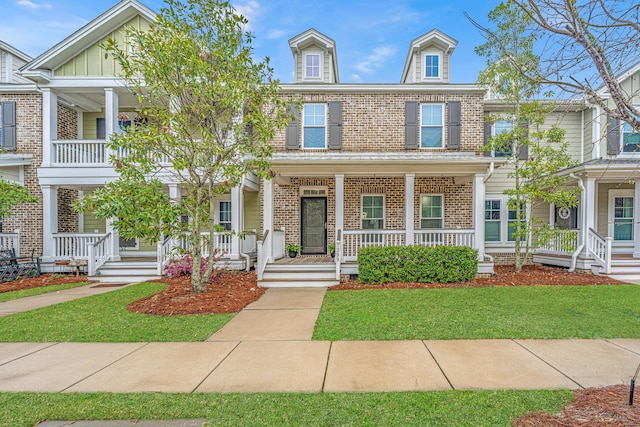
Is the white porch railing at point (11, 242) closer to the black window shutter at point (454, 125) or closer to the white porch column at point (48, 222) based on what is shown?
the white porch column at point (48, 222)

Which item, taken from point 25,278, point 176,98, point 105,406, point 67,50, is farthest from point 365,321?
point 67,50

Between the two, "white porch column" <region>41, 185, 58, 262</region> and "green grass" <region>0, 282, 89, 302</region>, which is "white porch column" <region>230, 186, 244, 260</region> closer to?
"green grass" <region>0, 282, 89, 302</region>

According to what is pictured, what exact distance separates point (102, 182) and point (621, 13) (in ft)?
39.4

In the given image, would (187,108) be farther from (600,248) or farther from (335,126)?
(600,248)

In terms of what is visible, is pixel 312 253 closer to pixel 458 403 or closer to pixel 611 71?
pixel 458 403

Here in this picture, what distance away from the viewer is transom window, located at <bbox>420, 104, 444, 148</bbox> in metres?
11.1

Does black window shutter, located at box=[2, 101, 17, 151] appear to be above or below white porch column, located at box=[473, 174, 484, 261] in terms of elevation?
above

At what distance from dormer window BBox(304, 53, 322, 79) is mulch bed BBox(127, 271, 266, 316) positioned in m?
7.71

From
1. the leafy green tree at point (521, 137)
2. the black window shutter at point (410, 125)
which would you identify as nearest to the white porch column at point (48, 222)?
the black window shutter at point (410, 125)

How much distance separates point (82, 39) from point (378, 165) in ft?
33.2

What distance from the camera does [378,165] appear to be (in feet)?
29.7

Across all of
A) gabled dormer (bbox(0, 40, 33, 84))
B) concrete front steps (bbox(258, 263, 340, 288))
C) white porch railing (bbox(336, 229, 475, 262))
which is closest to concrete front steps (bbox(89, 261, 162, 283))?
concrete front steps (bbox(258, 263, 340, 288))

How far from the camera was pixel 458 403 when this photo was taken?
9.15 feet

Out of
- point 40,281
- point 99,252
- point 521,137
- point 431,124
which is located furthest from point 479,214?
point 40,281
